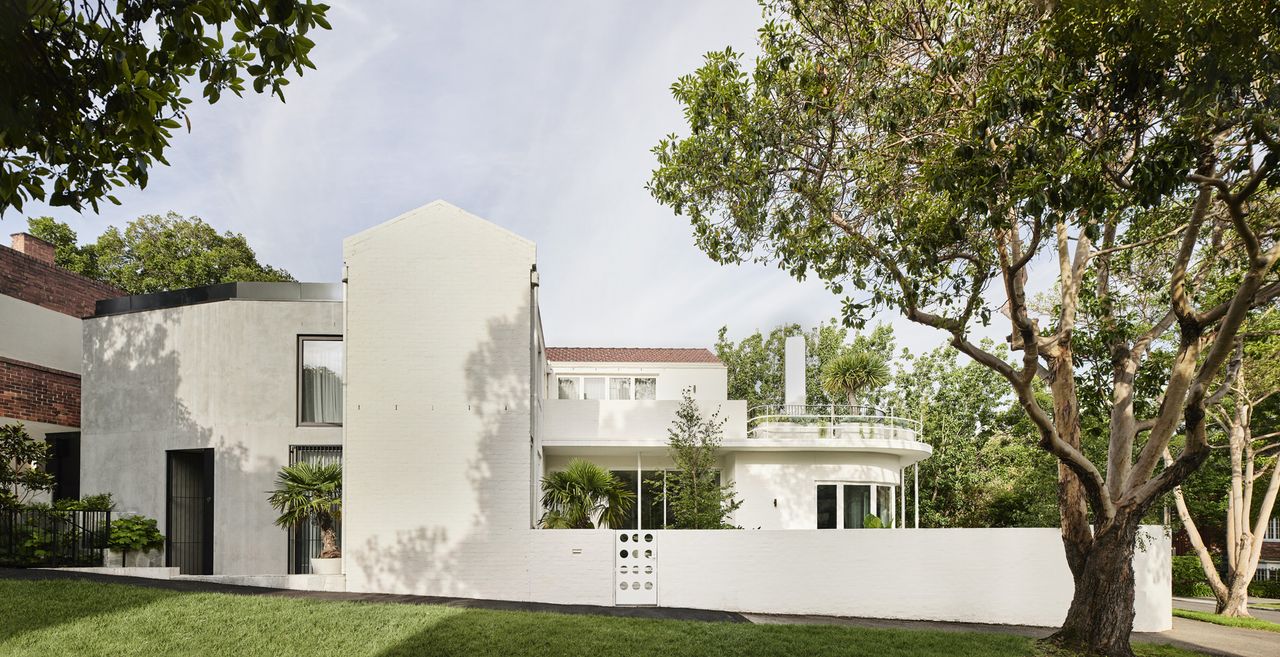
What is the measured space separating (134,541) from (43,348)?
27.4ft

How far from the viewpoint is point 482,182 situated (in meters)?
18.6

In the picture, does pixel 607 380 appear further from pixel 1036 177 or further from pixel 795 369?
pixel 1036 177

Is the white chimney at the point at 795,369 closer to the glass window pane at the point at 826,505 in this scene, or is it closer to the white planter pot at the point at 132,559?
the glass window pane at the point at 826,505

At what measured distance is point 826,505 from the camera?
853 inches

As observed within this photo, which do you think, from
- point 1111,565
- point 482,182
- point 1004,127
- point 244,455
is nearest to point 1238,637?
point 1111,565

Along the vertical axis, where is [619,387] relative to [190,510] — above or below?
above

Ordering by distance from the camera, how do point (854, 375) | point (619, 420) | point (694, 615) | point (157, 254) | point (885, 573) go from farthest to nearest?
point (157, 254)
point (854, 375)
point (619, 420)
point (885, 573)
point (694, 615)

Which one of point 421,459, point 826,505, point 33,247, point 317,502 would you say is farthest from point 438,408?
point 33,247

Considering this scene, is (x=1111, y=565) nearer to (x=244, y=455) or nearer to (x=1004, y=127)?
(x=1004, y=127)

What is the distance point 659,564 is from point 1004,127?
30.9ft

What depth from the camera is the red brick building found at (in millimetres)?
18688

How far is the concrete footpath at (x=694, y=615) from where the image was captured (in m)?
13.3

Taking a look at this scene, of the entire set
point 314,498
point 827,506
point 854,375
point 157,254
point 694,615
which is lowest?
point 694,615

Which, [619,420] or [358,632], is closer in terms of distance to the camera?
[358,632]
